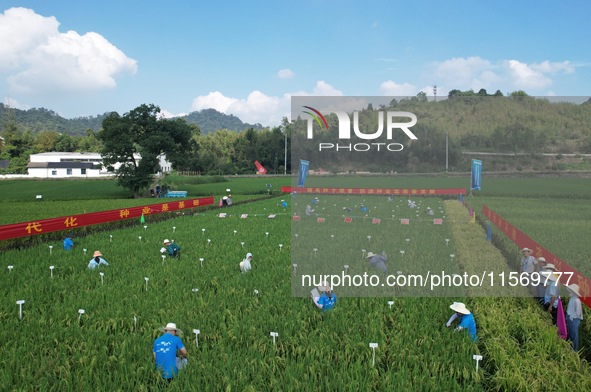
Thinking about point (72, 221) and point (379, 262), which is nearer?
point (379, 262)

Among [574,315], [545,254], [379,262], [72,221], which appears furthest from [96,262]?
[545,254]

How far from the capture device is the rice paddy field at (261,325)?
18.9ft

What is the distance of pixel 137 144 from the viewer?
1495 inches

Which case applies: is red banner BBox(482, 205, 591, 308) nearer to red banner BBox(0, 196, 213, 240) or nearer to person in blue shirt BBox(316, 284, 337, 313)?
person in blue shirt BBox(316, 284, 337, 313)

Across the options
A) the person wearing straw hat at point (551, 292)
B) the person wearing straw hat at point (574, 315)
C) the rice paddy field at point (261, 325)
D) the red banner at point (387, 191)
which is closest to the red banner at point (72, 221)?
the rice paddy field at point (261, 325)

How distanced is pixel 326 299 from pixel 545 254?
5585mm

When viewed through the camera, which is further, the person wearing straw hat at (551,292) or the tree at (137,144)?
the tree at (137,144)

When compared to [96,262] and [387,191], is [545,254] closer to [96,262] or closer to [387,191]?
[96,262]

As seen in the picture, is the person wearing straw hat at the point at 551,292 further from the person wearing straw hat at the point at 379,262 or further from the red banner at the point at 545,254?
the person wearing straw hat at the point at 379,262

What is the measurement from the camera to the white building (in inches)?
2680

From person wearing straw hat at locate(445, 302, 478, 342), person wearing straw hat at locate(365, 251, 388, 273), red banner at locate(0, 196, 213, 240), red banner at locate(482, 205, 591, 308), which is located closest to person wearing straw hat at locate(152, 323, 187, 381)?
person wearing straw hat at locate(445, 302, 478, 342)

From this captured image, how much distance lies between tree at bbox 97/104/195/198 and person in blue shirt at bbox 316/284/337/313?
30.4m

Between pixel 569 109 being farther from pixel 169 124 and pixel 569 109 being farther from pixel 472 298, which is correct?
pixel 169 124

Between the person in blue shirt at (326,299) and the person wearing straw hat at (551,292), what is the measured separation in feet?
12.0
